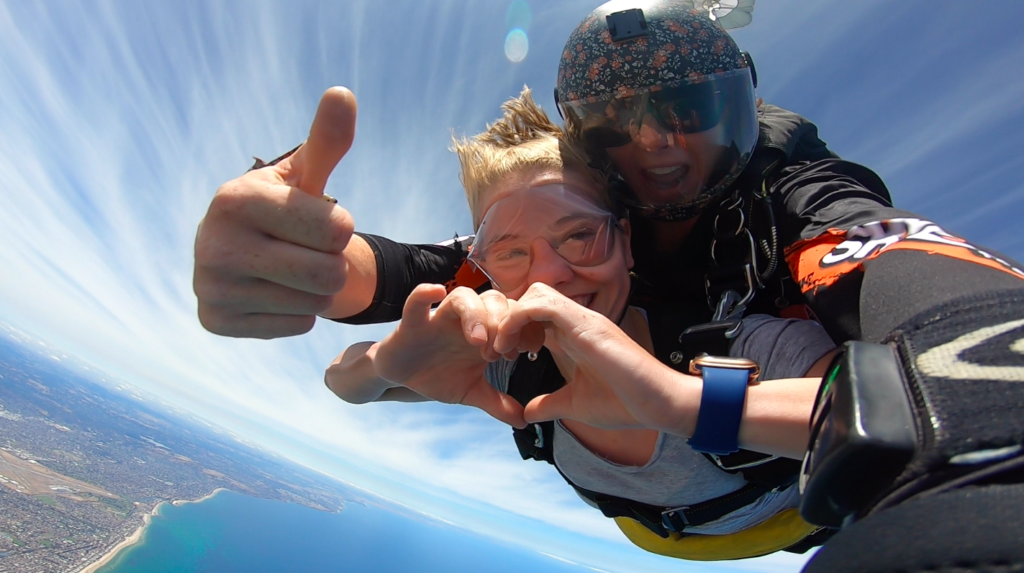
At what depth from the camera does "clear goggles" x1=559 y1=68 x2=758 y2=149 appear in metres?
1.51

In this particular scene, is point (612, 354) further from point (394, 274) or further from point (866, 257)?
point (394, 274)

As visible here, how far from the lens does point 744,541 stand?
1.86 metres

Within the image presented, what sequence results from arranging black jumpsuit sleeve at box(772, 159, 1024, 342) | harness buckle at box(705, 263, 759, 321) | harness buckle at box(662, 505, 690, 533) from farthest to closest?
harness buckle at box(662, 505, 690, 533) < harness buckle at box(705, 263, 759, 321) < black jumpsuit sleeve at box(772, 159, 1024, 342)

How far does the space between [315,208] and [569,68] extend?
51.2 inches

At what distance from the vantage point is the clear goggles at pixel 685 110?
1.51 m

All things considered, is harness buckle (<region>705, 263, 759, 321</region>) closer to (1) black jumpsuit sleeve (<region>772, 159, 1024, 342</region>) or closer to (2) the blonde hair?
(1) black jumpsuit sleeve (<region>772, 159, 1024, 342</region>)

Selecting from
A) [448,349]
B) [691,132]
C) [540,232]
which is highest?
[691,132]

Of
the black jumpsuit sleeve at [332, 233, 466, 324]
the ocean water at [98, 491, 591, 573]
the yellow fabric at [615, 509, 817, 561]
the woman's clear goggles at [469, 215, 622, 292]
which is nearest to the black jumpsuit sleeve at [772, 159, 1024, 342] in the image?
the woman's clear goggles at [469, 215, 622, 292]

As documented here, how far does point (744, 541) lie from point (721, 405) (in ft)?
5.01

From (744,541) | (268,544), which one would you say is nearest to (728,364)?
(744,541)

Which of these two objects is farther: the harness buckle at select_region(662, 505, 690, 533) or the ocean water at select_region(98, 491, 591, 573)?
the ocean water at select_region(98, 491, 591, 573)

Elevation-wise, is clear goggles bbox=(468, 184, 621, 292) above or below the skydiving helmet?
below

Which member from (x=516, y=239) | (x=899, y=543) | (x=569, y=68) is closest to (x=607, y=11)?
(x=569, y=68)

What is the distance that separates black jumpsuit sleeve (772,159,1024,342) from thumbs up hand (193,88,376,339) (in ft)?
3.21
